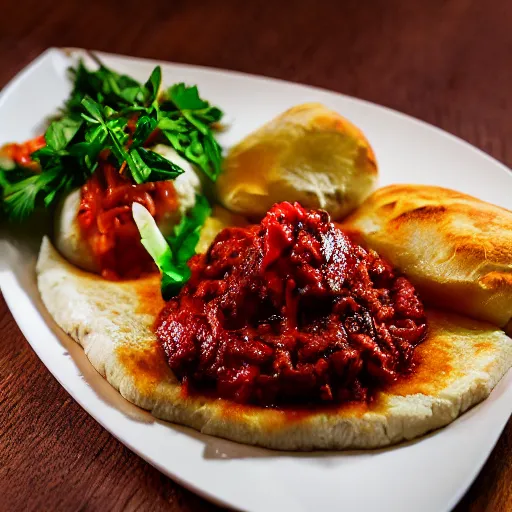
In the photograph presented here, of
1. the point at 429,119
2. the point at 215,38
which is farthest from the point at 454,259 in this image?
the point at 215,38

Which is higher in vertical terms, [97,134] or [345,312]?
[97,134]

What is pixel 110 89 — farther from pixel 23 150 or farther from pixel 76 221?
pixel 76 221

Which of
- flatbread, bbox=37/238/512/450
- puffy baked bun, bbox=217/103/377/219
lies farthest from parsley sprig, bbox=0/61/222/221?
flatbread, bbox=37/238/512/450

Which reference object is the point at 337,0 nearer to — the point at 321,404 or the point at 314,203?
the point at 314,203

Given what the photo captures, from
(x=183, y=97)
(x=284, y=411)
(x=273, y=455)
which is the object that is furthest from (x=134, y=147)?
(x=273, y=455)

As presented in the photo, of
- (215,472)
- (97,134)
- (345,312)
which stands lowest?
(215,472)
